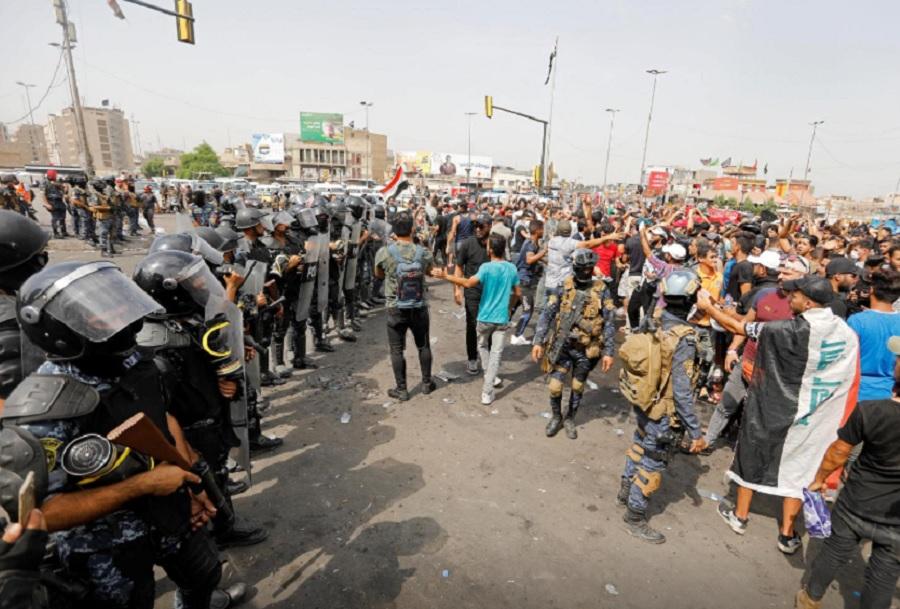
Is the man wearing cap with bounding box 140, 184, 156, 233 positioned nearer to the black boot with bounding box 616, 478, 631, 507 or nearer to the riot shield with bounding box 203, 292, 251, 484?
the riot shield with bounding box 203, 292, 251, 484

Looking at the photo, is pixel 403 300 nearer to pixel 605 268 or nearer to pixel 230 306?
pixel 230 306

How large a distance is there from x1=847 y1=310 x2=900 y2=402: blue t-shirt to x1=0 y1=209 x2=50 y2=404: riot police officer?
550cm

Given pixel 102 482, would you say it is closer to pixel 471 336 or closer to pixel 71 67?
pixel 471 336

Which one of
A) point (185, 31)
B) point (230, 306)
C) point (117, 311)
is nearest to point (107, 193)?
point (185, 31)

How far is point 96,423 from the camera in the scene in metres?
1.64

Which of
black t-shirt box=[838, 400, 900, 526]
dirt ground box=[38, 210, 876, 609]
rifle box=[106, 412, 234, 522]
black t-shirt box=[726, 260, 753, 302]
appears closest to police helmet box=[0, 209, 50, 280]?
rifle box=[106, 412, 234, 522]

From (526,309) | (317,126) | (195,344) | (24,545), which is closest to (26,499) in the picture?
(24,545)

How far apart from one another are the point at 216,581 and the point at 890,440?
3.63 m

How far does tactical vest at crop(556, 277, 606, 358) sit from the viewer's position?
181 inches

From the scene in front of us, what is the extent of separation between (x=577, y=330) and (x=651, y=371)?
1353 mm

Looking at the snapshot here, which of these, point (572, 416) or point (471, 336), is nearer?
point (572, 416)

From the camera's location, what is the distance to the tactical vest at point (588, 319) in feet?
15.1

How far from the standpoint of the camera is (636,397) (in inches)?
133

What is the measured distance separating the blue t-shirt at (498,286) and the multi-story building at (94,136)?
13981 cm
